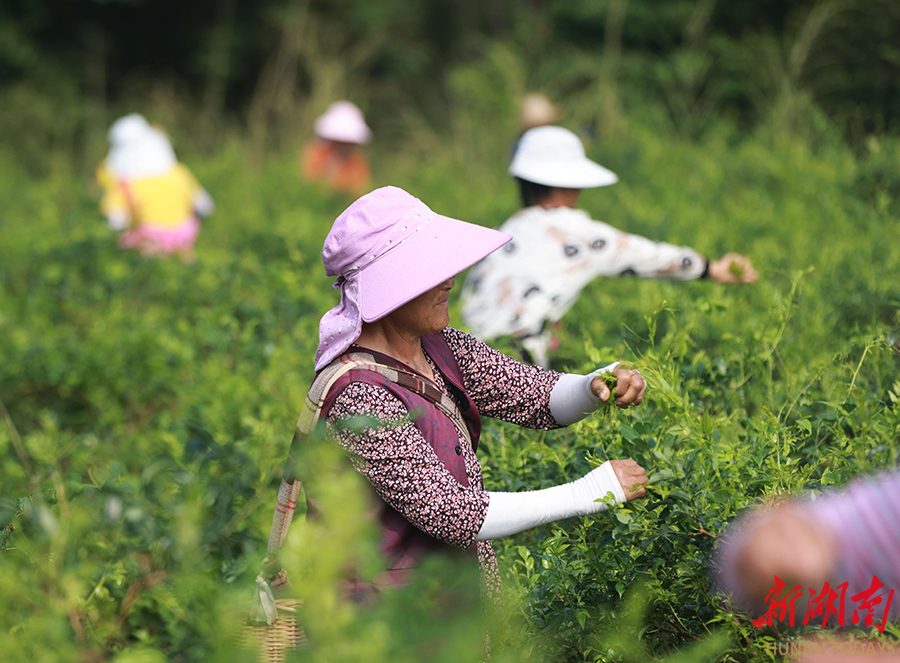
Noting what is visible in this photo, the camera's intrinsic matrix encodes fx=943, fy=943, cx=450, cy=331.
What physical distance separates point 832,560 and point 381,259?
114 cm

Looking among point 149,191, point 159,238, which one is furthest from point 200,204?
point 159,238

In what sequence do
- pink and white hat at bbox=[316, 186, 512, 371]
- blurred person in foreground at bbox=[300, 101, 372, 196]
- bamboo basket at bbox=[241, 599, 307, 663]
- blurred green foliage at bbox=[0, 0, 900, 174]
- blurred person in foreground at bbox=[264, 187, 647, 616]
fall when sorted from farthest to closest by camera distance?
blurred person in foreground at bbox=[300, 101, 372, 196] < blurred green foliage at bbox=[0, 0, 900, 174] < pink and white hat at bbox=[316, 186, 512, 371] < blurred person in foreground at bbox=[264, 187, 647, 616] < bamboo basket at bbox=[241, 599, 307, 663]

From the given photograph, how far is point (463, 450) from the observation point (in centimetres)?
211

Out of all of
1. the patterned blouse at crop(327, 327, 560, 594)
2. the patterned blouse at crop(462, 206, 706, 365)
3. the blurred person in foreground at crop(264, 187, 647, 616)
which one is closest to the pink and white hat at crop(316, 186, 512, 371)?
the blurred person in foreground at crop(264, 187, 647, 616)

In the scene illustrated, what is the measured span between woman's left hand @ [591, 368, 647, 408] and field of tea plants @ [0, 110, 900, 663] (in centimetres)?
4

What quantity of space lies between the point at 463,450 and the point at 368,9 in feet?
62.3

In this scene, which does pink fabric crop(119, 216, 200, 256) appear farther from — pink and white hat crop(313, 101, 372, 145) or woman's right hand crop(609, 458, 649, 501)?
woman's right hand crop(609, 458, 649, 501)

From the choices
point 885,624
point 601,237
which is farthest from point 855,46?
point 885,624

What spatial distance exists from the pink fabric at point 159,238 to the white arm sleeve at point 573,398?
13.5 feet

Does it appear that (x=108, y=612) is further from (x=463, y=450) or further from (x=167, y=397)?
(x=167, y=397)

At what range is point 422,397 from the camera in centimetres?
204

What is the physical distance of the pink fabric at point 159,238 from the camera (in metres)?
5.87

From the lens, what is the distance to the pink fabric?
5.87 m

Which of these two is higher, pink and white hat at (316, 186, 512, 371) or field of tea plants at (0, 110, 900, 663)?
pink and white hat at (316, 186, 512, 371)
